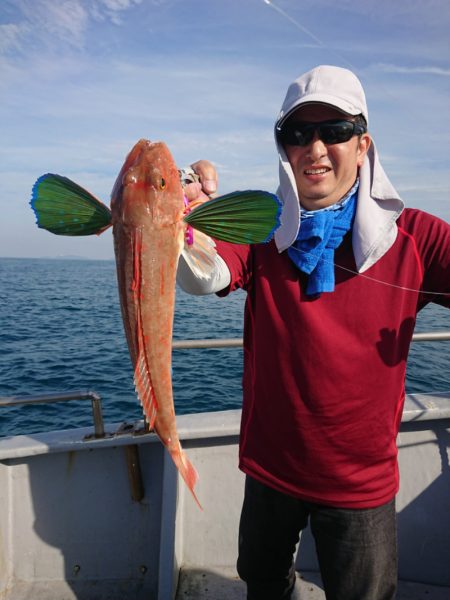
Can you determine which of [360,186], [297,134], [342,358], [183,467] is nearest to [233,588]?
[183,467]

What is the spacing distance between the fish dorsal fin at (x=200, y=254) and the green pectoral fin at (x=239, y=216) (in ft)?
0.23

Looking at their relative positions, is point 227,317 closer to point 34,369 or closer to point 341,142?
point 34,369

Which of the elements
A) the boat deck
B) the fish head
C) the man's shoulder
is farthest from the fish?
the boat deck

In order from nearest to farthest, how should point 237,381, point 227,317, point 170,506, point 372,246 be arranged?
point 372,246
point 170,506
point 237,381
point 227,317

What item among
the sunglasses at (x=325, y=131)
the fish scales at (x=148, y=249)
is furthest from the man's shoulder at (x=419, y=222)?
the fish scales at (x=148, y=249)

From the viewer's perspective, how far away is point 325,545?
237cm

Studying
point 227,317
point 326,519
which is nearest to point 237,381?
point 227,317

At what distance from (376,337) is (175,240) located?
1162 millimetres

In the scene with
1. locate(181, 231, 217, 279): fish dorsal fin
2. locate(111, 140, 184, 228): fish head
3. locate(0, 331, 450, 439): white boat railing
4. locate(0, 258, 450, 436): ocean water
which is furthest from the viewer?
locate(0, 258, 450, 436): ocean water

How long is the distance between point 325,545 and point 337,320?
115 centimetres

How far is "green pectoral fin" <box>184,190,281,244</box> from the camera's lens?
5.82 ft

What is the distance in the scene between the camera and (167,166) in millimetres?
1702

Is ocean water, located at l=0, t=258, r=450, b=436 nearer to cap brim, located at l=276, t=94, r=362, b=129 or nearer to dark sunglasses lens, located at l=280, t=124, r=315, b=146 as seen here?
dark sunglasses lens, located at l=280, t=124, r=315, b=146

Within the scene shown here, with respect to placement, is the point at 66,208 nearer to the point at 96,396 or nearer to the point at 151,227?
the point at 151,227
